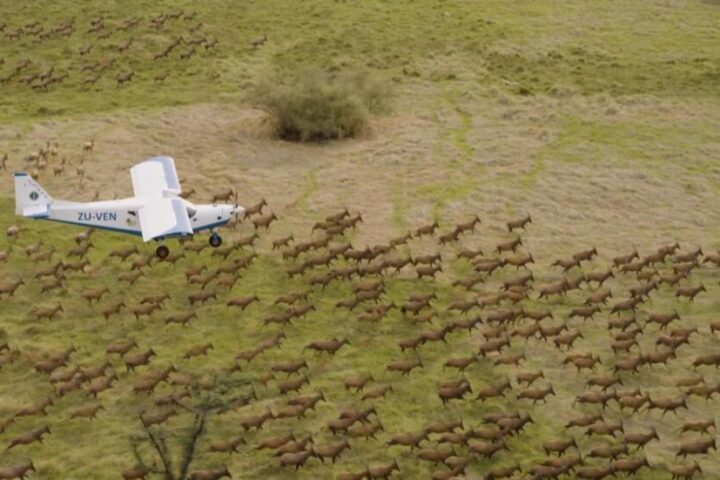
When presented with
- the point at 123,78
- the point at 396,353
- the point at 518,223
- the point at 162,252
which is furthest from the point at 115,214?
the point at 123,78

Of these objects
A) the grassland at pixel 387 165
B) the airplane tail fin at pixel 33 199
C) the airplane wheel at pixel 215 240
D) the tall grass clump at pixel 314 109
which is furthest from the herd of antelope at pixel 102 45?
the airplane wheel at pixel 215 240

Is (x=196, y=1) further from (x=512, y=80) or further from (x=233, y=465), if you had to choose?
A: (x=233, y=465)

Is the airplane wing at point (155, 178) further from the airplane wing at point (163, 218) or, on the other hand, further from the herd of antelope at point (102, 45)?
the herd of antelope at point (102, 45)

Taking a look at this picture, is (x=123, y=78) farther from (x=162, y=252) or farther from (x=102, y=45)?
(x=162, y=252)

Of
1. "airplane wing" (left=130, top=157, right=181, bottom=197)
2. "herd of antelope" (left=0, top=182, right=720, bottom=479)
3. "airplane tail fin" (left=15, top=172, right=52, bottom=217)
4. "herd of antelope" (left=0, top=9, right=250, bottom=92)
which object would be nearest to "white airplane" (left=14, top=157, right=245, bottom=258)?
"airplane tail fin" (left=15, top=172, right=52, bottom=217)

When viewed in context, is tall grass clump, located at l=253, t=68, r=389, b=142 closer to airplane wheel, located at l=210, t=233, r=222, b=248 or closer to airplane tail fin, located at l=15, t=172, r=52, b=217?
airplane wheel, located at l=210, t=233, r=222, b=248
